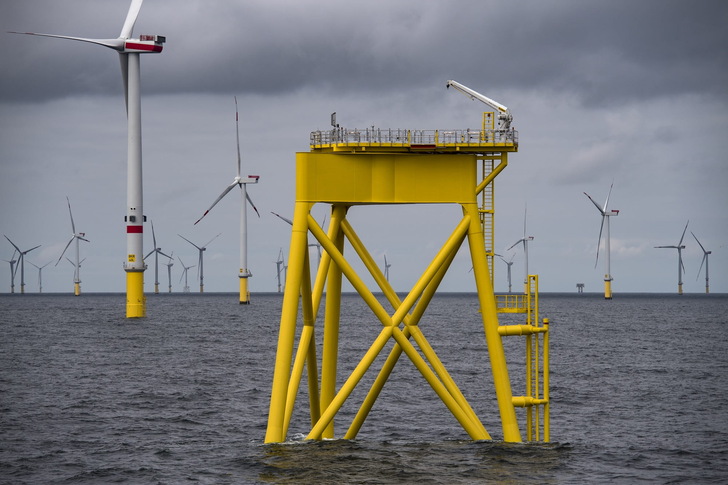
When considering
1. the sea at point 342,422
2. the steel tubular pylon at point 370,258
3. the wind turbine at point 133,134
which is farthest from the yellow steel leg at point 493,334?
the wind turbine at point 133,134

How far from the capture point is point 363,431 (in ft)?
155

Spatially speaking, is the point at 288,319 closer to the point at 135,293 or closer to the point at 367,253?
the point at 367,253

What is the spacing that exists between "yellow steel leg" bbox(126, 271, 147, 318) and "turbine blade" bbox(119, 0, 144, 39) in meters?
29.0

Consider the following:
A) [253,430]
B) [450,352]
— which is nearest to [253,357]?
[450,352]

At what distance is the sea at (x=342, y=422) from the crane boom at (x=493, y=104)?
11294mm

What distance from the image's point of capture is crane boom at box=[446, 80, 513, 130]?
1441 inches

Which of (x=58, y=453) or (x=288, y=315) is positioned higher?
(x=288, y=315)

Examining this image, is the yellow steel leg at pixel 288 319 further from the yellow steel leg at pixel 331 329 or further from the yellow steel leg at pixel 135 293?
the yellow steel leg at pixel 135 293

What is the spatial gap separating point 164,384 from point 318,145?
120 ft

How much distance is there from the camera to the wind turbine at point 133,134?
118 m

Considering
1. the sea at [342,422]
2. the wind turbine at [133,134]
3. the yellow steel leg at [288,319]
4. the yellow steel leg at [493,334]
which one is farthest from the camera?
the wind turbine at [133,134]

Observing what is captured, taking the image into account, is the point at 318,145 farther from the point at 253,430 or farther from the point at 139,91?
the point at 139,91

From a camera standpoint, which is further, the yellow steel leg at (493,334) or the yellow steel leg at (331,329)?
the yellow steel leg at (331,329)

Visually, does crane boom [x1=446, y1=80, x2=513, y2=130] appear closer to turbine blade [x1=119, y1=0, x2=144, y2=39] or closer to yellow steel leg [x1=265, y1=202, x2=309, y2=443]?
yellow steel leg [x1=265, y1=202, x2=309, y2=443]
